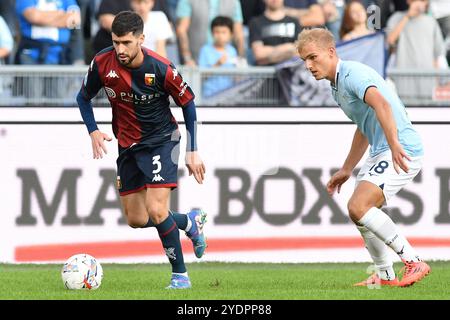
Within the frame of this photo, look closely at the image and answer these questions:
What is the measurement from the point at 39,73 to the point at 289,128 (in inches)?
119

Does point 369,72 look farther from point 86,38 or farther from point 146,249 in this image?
point 86,38

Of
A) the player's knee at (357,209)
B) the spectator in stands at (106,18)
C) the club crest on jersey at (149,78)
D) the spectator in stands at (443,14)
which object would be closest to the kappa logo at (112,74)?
the club crest on jersey at (149,78)

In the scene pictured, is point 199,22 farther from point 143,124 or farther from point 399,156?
point 399,156

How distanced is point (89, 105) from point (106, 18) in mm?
4099

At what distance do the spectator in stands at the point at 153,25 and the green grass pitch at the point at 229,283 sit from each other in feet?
9.40

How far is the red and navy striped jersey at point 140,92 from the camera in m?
10.4

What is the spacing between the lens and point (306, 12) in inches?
612

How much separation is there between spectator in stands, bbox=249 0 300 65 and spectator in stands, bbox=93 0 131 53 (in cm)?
165

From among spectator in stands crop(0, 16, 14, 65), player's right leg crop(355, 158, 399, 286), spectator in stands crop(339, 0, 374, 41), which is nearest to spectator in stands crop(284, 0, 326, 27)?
spectator in stands crop(339, 0, 374, 41)

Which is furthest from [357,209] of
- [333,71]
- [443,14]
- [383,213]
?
[443,14]

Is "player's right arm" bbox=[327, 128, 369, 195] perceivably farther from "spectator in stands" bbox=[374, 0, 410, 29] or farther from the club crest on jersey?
"spectator in stands" bbox=[374, 0, 410, 29]
